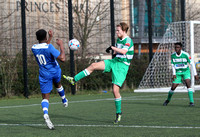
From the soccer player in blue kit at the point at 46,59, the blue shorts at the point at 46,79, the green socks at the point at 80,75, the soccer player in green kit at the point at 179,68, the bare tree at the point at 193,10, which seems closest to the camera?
the soccer player in blue kit at the point at 46,59

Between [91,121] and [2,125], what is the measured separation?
1847mm

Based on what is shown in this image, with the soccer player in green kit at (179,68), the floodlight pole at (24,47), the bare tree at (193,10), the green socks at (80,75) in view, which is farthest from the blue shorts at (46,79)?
the bare tree at (193,10)

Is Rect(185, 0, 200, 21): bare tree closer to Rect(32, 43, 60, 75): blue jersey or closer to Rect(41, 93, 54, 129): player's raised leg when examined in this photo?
Rect(32, 43, 60, 75): blue jersey

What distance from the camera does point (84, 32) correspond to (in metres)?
19.0

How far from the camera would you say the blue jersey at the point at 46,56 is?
7680 mm

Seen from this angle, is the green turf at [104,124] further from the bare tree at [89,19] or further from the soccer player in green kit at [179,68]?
the bare tree at [89,19]

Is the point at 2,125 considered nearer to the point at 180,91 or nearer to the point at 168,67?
the point at 180,91

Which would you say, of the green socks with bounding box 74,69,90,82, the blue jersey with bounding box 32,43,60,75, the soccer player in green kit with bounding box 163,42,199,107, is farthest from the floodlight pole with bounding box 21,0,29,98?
the blue jersey with bounding box 32,43,60,75

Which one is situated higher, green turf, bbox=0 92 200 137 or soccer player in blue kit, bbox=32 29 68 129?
soccer player in blue kit, bbox=32 29 68 129

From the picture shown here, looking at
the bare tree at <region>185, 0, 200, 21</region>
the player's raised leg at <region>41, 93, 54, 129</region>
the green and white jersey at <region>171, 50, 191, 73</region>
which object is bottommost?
the player's raised leg at <region>41, 93, 54, 129</region>

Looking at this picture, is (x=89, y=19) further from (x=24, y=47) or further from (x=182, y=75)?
(x=182, y=75)

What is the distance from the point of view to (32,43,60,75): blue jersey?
768 cm

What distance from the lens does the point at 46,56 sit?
7730mm

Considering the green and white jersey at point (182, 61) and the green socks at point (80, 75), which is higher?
the green and white jersey at point (182, 61)
